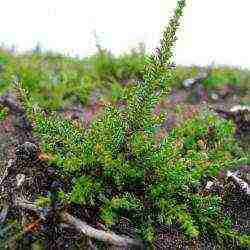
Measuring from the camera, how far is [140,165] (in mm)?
3365

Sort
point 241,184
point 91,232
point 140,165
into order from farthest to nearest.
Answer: point 241,184, point 140,165, point 91,232

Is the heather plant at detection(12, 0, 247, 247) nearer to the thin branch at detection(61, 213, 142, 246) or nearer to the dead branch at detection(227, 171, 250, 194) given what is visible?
the thin branch at detection(61, 213, 142, 246)

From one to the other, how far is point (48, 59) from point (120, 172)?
4.76 m

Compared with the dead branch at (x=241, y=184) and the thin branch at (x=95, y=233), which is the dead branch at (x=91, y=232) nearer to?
the thin branch at (x=95, y=233)

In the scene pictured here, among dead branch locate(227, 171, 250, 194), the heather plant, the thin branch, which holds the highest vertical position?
the heather plant

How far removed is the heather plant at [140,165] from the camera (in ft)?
10.7

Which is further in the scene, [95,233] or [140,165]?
[140,165]

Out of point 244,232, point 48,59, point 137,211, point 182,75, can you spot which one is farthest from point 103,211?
point 48,59

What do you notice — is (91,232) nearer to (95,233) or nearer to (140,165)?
(95,233)

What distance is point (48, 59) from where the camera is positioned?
7.83 meters

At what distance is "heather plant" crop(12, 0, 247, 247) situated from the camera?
10.7 ft

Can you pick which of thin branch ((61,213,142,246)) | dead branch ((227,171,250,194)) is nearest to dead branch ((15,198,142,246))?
thin branch ((61,213,142,246))

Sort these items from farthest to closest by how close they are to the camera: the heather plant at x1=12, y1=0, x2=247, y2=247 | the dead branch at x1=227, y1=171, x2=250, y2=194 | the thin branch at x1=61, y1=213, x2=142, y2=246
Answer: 1. the dead branch at x1=227, y1=171, x2=250, y2=194
2. the heather plant at x1=12, y1=0, x2=247, y2=247
3. the thin branch at x1=61, y1=213, x2=142, y2=246

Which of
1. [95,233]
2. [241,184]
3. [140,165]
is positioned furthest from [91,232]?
[241,184]
